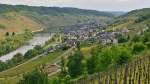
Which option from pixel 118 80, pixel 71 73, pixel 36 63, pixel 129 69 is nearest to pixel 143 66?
pixel 129 69

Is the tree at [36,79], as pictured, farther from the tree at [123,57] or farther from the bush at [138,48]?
the bush at [138,48]

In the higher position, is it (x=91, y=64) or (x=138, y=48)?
(x=138, y=48)

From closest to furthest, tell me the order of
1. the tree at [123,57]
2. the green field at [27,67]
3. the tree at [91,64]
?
the tree at [123,57] < the tree at [91,64] < the green field at [27,67]

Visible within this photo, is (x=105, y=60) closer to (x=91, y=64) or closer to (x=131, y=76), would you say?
(x=91, y=64)

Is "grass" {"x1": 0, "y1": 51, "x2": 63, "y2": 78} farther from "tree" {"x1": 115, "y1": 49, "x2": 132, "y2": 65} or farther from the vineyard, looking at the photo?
the vineyard

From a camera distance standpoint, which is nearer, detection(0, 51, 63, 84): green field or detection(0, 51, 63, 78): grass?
detection(0, 51, 63, 84): green field

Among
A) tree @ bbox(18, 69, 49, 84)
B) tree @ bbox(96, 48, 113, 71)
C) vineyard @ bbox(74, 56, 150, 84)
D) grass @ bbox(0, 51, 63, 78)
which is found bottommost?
grass @ bbox(0, 51, 63, 78)

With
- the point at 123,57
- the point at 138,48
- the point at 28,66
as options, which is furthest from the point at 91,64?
the point at 28,66

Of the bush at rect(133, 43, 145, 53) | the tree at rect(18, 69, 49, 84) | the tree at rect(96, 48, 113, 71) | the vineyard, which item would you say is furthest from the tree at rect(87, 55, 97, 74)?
the vineyard

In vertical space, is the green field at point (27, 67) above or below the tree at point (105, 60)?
below

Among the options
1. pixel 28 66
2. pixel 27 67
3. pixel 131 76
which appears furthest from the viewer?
pixel 28 66

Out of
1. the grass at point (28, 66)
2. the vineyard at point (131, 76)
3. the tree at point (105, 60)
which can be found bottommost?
the grass at point (28, 66)

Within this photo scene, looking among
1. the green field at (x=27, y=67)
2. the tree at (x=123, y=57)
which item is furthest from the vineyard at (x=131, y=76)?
the green field at (x=27, y=67)
